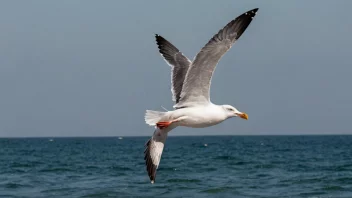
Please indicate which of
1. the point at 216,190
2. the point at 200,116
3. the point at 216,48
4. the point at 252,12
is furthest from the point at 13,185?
the point at 252,12

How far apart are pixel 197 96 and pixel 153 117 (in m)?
0.80

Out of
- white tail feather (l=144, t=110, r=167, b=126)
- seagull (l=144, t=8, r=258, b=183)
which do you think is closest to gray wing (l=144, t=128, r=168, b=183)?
seagull (l=144, t=8, r=258, b=183)

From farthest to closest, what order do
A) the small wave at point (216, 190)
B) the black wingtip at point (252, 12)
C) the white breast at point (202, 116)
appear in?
the small wave at point (216, 190) < the white breast at point (202, 116) < the black wingtip at point (252, 12)

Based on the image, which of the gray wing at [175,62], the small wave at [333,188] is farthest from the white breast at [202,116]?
the small wave at [333,188]

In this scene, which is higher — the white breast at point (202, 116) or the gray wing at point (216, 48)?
the gray wing at point (216, 48)

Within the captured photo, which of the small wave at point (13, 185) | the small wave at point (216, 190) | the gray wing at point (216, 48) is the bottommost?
the small wave at point (216, 190)

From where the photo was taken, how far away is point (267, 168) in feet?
119

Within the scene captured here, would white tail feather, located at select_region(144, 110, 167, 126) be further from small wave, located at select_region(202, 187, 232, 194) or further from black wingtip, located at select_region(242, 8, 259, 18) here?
small wave, located at select_region(202, 187, 232, 194)

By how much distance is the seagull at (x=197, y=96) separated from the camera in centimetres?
1054

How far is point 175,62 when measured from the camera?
40.9ft

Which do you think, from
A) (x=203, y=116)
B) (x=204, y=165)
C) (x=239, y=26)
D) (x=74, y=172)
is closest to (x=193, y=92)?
(x=203, y=116)

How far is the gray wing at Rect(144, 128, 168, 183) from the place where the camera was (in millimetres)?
11781

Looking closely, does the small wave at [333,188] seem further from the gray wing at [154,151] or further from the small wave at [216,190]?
the gray wing at [154,151]

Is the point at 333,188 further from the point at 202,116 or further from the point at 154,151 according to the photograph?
the point at 202,116
